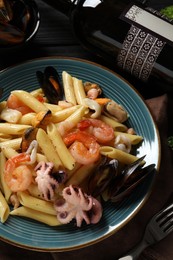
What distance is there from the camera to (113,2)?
200cm

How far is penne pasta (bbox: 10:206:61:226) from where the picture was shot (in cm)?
173

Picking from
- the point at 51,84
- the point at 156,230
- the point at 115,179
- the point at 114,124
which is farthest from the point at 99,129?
the point at 156,230

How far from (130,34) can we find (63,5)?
364 mm

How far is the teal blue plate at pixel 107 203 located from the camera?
1715mm

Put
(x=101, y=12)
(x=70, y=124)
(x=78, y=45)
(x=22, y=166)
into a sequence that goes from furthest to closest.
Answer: (x=78, y=45), (x=101, y=12), (x=70, y=124), (x=22, y=166)

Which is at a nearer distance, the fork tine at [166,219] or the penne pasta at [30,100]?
the fork tine at [166,219]

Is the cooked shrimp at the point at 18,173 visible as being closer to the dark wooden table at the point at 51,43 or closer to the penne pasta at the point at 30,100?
the penne pasta at the point at 30,100

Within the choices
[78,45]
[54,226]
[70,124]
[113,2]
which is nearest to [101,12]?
[113,2]

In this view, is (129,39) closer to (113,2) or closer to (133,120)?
(113,2)

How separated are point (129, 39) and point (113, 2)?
17cm

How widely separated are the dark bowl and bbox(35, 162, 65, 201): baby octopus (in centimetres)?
65

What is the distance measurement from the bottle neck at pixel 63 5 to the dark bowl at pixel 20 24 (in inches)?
3.1

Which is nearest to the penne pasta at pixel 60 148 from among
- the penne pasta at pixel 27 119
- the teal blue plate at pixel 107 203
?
the penne pasta at pixel 27 119

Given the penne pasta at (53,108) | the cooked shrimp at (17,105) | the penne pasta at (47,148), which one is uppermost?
the penne pasta at (53,108)
